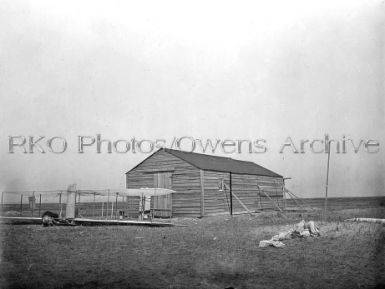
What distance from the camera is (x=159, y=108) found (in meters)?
12.8

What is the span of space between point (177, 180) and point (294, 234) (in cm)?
1066

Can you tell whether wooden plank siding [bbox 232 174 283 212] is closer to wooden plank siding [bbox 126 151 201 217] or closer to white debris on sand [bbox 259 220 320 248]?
wooden plank siding [bbox 126 151 201 217]

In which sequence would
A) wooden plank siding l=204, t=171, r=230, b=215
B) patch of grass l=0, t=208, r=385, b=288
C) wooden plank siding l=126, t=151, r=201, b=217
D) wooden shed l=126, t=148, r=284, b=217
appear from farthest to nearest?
wooden plank siding l=204, t=171, r=230, b=215 < wooden plank siding l=126, t=151, r=201, b=217 < wooden shed l=126, t=148, r=284, b=217 < patch of grass l=0, t=208, r=385, b=288

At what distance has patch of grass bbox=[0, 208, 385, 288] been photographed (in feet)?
35.0

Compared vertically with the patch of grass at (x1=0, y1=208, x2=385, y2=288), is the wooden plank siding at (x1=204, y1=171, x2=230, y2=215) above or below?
above

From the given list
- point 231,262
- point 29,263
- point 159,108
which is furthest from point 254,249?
point 29,263

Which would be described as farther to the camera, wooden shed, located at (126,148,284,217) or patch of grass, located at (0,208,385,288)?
wooden shed, located at (126,148,284,217)

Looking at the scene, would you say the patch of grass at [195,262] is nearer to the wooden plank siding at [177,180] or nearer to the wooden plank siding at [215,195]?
the wooden plank siding at [177,180]

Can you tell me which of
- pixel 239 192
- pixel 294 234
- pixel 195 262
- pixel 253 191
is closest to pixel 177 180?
pixel 239 192

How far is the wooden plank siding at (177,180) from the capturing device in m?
22.7

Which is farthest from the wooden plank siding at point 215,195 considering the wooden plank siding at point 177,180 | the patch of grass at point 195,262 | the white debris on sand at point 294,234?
the white debris on sand at point 294,234

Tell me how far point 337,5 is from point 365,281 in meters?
8.30

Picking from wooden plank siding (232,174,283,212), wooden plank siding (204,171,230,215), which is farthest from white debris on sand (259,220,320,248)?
wooden plank siding (232,174,283,212)

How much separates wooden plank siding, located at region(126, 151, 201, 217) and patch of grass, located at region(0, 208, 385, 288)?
345 inches
